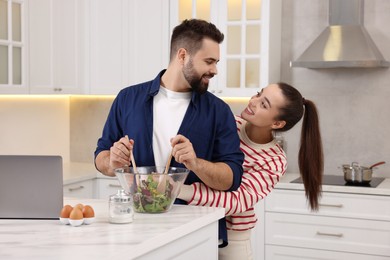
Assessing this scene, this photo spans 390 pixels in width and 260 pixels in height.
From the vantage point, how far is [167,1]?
16.0 feet

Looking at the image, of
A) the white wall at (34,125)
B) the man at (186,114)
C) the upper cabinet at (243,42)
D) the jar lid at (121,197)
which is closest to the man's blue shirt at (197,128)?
the man at (186,114)

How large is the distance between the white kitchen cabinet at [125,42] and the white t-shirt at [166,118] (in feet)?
7.02

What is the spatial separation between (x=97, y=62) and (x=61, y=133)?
750 mm

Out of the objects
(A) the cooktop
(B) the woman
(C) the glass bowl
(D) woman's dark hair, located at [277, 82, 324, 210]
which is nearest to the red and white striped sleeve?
(B) the woman

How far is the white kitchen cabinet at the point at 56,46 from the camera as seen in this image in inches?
180

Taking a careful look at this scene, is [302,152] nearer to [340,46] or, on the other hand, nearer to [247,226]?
[247,226]

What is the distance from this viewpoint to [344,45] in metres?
4.63

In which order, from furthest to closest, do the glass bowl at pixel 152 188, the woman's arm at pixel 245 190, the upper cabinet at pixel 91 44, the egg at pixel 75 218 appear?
the upper cabinet at pixel 91 44 < the woman's arm at pixel 245 190 < the glass bowl at pixel 152 188 < the egg at pixel 75 218

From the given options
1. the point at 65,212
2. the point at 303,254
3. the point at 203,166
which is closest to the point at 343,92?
the point at 303,254

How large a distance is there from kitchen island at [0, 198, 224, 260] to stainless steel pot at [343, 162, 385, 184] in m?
2.04

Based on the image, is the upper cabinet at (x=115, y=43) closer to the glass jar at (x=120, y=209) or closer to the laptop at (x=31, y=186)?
the laptop at (x=31, y=186)

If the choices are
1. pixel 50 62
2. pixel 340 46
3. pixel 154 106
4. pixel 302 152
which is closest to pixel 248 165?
pixel 302 152

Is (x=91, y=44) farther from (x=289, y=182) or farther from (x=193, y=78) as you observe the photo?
(x=193, y=78)

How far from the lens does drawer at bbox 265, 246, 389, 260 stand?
14.1ft
